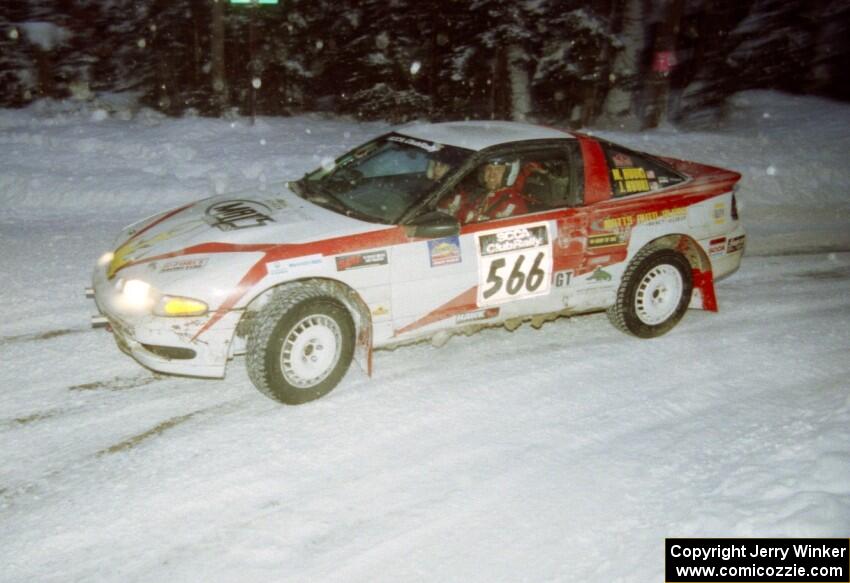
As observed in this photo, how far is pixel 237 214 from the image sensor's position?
511 centimetres

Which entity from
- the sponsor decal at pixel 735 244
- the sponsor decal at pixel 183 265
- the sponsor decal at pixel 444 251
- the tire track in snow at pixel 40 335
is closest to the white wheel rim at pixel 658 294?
the sponsor decal at pixel 735 244

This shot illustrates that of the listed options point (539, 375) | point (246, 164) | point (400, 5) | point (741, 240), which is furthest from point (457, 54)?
point (539, 375)

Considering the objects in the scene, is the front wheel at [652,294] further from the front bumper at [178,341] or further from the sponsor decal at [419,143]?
the front bumper at [178,341]

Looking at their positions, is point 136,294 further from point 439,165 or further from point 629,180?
point 629,180

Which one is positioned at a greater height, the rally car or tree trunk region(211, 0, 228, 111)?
tree trunk region(211, 0, 228, 111)

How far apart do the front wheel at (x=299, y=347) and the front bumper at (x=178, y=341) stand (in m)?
0.16

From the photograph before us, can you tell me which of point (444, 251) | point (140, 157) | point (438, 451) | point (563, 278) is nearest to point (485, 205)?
point (444, 251)

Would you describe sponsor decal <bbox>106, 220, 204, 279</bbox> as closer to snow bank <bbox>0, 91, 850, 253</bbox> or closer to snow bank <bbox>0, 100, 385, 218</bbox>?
snow bank <bbox>0, 91, 850, 253</bbox>

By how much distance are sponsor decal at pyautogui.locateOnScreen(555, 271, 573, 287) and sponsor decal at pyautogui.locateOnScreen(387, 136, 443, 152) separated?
1.29 metres

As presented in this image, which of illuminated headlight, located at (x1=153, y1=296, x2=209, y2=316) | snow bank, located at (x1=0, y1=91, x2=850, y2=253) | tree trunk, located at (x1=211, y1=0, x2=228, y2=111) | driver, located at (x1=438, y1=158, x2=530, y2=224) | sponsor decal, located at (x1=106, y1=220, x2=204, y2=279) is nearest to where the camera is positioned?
illuminated headlight, located at (x1=153, y1=296, x2=209, y2=316)

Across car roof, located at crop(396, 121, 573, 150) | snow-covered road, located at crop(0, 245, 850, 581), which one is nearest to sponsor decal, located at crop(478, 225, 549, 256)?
car roof, located at crop(396, 121, 573, 150)

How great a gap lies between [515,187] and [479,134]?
487mm

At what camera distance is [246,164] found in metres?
11.3

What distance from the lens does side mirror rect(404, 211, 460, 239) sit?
4738mm
